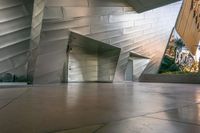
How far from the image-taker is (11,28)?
7922mm

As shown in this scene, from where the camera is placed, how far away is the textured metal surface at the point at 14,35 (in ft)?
24.6

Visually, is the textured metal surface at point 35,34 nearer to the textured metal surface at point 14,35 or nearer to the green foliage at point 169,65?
the textured metal surface at point 14,35

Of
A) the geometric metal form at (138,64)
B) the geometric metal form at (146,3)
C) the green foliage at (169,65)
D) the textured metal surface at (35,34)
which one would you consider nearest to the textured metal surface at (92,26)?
the textured metal surface at (35,34)

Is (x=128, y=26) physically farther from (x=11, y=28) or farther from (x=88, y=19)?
(x=11, y=28)

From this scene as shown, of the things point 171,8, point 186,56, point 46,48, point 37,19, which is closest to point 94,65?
point 171,8

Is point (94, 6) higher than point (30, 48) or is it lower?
higher

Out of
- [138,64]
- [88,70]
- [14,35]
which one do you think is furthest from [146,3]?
[138,64]

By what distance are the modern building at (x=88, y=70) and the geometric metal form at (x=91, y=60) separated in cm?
5

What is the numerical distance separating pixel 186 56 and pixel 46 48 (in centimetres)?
2509

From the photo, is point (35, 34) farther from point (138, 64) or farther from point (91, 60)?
point (138, 64)

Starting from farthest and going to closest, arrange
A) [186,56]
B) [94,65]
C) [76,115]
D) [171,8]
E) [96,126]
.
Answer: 1. [186,56]
2. [94,65]
3. [171,8]
4. [76,115]
5. [96,126]

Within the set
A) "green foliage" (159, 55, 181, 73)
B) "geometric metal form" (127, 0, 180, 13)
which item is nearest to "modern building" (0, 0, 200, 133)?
"geometric metal form" (127, 0, 180, 13)

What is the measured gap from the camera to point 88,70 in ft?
48.3

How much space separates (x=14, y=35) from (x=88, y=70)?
6989 millimetres
